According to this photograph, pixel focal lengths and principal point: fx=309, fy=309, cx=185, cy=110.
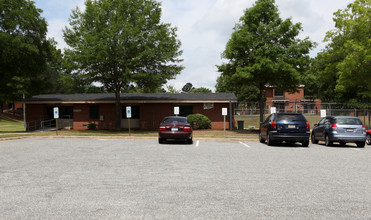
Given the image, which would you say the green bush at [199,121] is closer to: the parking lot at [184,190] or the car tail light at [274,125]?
the car tail light at [274,125]

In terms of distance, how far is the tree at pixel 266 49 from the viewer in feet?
73.8

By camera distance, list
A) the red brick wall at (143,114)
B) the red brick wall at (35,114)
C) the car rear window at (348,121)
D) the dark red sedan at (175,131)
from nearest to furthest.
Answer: the car rear window at (348,121), the dark red sedan at (175,131), the red brick wall at (143,114), the red brick wall at (35,114)

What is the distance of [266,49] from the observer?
2259cm

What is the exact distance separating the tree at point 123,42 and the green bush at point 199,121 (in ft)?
13.7

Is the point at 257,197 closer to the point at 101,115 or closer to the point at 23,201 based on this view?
the point at 23,201

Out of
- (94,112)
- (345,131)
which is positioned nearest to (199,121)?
(94,112)

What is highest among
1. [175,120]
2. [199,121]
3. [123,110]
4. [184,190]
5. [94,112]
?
[123,110]

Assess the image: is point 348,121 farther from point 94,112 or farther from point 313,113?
point 313,113

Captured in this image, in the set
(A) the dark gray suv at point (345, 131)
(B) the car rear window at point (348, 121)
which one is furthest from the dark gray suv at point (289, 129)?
(B) the car rear window at point (348, 121)

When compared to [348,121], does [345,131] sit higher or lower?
lower

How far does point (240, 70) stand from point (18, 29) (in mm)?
19368

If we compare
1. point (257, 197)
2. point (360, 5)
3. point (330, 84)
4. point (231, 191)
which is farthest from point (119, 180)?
point (330, 84)

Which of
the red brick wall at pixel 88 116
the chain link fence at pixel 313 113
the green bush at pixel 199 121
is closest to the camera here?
the green bush at pixel 199 121

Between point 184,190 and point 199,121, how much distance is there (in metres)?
21.4
